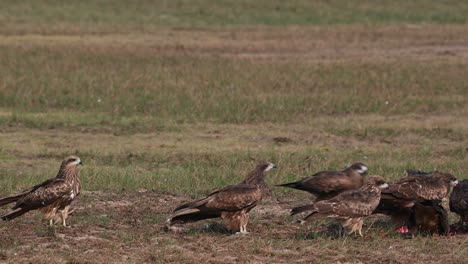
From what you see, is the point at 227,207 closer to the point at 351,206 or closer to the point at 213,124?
the point at 351,206

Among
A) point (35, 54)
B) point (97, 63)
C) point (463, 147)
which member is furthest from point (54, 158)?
point (35, 54)

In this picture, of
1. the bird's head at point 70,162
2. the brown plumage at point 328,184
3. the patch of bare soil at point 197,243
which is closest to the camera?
the patch of bare soil at point 197,243

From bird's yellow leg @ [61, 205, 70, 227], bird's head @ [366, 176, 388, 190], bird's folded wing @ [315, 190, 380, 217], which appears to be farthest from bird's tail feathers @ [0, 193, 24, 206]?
bird's head @ [366, 176, 388, 190]

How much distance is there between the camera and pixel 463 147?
15.9 m

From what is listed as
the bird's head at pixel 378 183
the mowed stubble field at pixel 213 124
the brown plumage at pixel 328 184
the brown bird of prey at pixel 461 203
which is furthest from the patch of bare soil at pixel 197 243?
the bird's head at pixel 378 183

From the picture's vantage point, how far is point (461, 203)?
9.88m

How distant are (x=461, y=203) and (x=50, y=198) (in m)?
3.95

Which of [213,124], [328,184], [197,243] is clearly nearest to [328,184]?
[328,184]

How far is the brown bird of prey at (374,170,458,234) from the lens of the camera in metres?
9.84

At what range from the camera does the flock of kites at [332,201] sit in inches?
368

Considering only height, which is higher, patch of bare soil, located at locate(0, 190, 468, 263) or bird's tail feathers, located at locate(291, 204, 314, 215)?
bird's tail feathers, located at locate(291, 204, 314, 215)

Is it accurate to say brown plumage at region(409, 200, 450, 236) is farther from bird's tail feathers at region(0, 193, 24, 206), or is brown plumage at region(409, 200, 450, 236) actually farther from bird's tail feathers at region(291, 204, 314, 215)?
bird's tail feathers at region(0, 193, 24, 206)

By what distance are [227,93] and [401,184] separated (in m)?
10.0

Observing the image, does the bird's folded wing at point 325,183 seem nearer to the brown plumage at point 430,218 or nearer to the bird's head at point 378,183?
the bird's head at point 378,183
